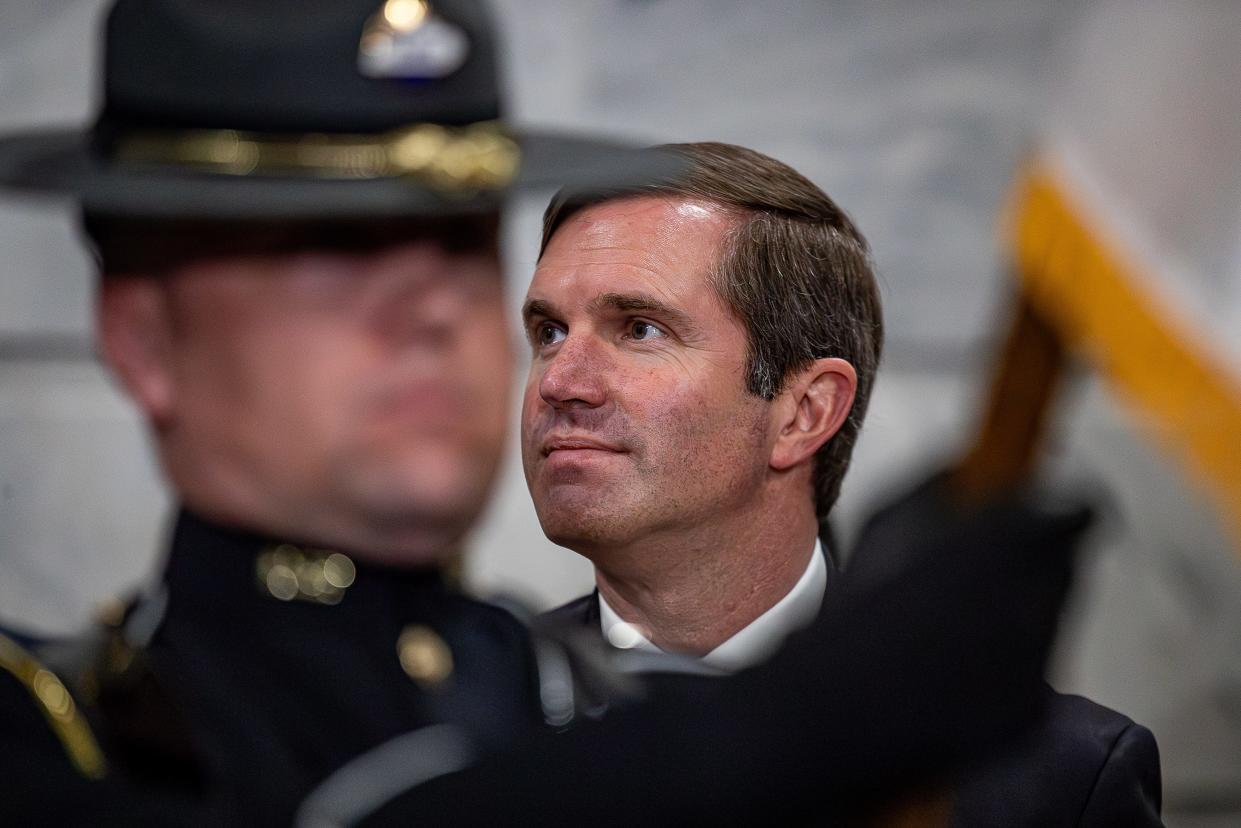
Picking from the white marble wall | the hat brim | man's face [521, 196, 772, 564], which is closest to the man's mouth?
man's face [521, 196, 772, 564]

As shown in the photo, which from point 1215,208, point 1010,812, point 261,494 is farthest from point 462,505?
point 1215,208

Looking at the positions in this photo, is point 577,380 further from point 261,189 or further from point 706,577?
point 261,189

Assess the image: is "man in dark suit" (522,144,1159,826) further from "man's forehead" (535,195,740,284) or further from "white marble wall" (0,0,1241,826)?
"white marble wall" (0,0,1241,826)

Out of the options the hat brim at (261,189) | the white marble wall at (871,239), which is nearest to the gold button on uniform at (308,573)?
the hat brim at (261,189)

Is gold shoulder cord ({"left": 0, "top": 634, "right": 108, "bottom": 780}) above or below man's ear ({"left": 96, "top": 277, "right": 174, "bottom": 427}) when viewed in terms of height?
below

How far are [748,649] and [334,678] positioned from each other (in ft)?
0.56

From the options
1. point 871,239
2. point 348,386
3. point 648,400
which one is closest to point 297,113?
point 348,386

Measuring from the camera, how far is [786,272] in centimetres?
39

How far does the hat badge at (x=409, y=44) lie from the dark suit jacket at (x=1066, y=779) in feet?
1.05

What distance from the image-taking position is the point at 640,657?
43 cm

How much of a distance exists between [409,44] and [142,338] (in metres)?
0.15

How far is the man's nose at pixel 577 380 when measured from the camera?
387 millimetres

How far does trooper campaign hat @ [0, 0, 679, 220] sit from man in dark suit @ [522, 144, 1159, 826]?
124 mm

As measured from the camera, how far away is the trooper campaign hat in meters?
0.53
